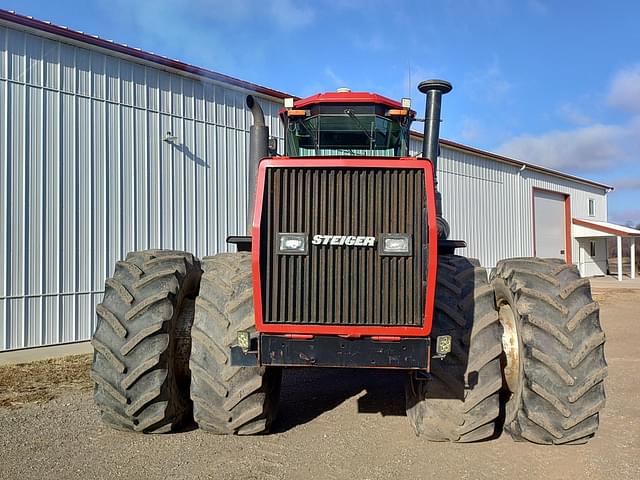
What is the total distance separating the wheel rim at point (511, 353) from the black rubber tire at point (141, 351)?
2843 millimetres

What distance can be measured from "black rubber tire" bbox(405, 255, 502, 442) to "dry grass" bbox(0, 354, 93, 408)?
4461 mm

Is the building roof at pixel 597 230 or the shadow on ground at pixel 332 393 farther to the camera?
the building roof at pixel 597 230

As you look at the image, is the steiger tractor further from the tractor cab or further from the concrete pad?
the concrete pad

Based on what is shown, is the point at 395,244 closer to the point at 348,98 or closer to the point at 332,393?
the point at 348,98

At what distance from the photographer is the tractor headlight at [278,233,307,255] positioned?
4.31 metres

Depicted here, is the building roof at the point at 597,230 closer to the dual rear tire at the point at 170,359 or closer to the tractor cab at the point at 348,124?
the tractor cab at the point at 348,124

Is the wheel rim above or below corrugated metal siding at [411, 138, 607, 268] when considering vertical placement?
below

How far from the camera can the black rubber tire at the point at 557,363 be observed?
14.4 ft

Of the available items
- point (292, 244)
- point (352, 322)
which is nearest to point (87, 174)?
point (292, 244)

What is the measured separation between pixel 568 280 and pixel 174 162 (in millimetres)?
9474

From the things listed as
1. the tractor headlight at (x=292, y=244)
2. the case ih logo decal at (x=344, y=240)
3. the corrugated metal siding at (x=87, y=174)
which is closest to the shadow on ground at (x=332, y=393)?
the tractor headlight at (x=292, y=244)

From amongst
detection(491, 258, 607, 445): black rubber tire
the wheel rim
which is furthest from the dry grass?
detection(491, 258, 607, 445): black rubber tire

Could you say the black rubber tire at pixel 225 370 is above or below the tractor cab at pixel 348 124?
below

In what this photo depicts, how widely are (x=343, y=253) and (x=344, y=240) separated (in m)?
0.10
